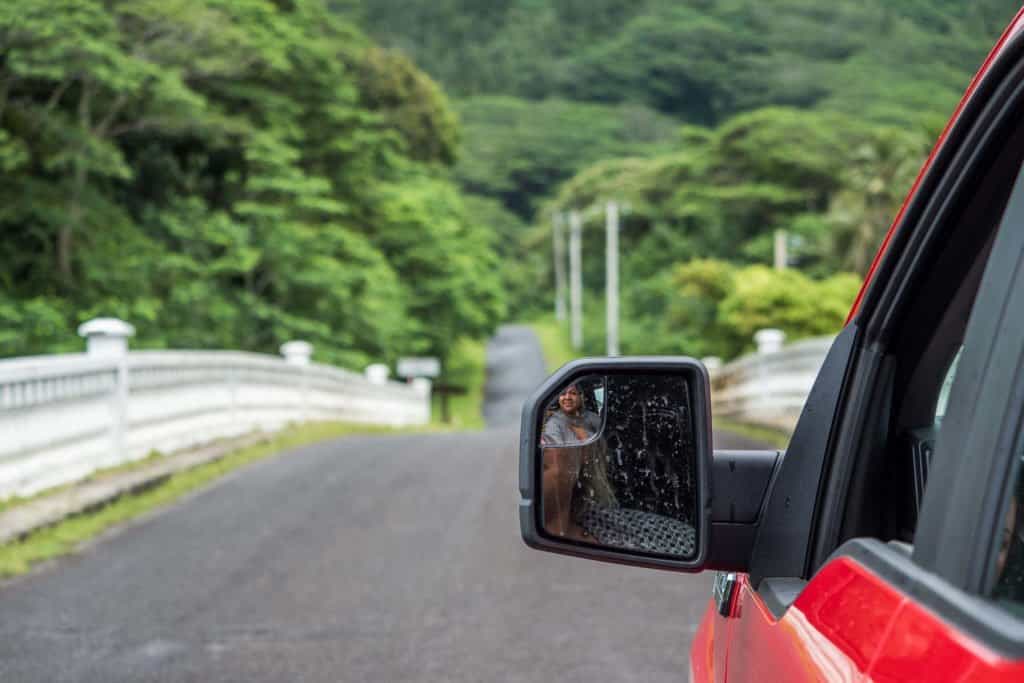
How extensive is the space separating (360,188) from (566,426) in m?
37.4

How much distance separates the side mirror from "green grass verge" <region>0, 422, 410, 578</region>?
5.35m

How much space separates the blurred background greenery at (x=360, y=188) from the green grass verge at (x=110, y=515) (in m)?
5.23

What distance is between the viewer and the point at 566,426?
1.72 meters

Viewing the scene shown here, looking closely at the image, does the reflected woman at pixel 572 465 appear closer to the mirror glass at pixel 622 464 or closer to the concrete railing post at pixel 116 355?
the mirror glass at pixel 622 464

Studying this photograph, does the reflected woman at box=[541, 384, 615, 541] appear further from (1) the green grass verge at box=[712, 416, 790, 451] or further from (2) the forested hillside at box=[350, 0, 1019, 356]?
(2) the forested hillside at box=[350, 0, 1019, 356]

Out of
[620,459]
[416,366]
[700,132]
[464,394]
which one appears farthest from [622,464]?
[700,132]

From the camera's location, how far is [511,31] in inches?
5832

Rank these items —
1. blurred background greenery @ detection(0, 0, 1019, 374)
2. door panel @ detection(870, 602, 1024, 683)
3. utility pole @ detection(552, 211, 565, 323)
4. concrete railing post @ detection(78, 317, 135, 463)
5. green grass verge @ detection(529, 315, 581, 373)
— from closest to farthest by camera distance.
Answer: door panel @ detection(870, 602, 1024, 683), concrete railing post @ detection(78, 317, 135, 463), blurred background greenery @ detection(0, 0, 1019, 374), green grass verge @ detection(529, 315, 581, 373), utility pole @ detection(552, 211, 565, 323)

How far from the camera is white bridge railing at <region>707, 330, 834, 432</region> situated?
1434cm

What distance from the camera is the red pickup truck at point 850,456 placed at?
3.95 feet

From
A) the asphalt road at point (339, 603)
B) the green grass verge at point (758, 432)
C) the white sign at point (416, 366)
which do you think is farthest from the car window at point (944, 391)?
the white sign at point (416, 366)

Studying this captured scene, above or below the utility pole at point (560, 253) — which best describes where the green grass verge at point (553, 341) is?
below

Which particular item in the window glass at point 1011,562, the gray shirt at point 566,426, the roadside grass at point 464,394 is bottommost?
the roadside grass at point 464,394

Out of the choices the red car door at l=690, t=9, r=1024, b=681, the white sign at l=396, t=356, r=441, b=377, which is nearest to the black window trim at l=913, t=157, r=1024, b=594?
the red car door at l=690, t=9, r=1024, b=681
